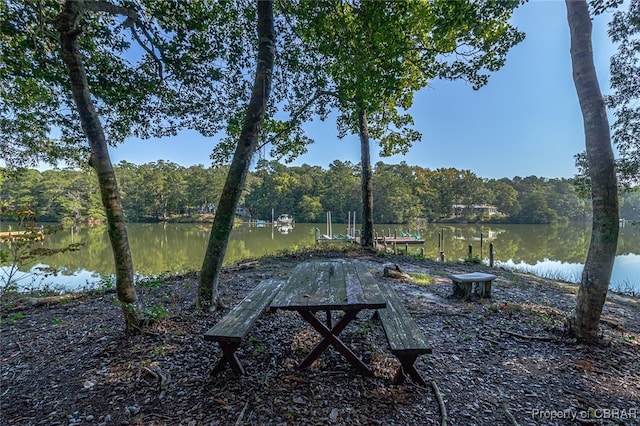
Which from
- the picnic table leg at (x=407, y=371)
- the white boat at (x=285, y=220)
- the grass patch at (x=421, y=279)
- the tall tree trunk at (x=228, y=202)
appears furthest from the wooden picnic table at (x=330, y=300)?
the white boat at (x=285, y=220)

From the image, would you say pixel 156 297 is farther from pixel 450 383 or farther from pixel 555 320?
pixel 555 320

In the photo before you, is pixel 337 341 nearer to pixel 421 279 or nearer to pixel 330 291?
pixel 330 291

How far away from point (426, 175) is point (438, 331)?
4278 centimetres

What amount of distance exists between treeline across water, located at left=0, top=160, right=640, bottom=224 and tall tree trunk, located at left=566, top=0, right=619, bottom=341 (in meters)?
35.1

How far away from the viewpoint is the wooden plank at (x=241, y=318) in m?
1.64

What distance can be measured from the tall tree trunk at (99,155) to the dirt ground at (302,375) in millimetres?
378

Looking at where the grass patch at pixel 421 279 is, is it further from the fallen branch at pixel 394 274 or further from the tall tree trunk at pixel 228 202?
the tall tree trunk at pixel 228 202

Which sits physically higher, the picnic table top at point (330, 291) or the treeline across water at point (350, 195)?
the treeline across water at point (350, 195)

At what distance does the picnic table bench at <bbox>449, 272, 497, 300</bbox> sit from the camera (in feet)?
12.5

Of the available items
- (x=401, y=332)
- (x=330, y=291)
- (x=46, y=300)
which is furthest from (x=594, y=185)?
(x=46, y=300)

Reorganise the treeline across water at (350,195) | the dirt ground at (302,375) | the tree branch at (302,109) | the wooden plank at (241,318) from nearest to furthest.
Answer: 1. the dirt ground at (302,375)
2. the wooden plank at (241,318)
3. the tree branch at (302,109)
4. the treeline across water at (350,195)

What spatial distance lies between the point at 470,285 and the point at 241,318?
3.29 metres

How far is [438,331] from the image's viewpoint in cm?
273

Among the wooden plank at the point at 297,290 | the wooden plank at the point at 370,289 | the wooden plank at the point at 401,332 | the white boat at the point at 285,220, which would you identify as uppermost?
the wooden plank at the point at 370,289
